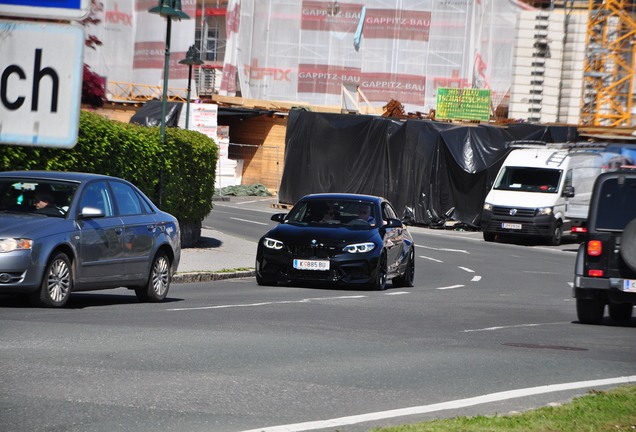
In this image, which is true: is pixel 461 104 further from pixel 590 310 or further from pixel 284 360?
pixel 284 360

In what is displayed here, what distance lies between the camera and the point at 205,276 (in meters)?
16.5

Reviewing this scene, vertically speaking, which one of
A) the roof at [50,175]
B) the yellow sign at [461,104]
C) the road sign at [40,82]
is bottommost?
the roof at [50,175]

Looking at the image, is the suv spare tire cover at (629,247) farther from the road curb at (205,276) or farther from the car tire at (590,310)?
the road curb at (205,276)

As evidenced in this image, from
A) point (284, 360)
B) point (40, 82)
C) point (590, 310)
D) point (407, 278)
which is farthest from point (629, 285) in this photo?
point (40, 82)

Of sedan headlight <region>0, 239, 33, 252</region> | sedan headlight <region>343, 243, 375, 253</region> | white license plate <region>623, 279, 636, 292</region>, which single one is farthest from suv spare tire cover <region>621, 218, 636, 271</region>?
sedan headlight <region>0, 239, 33, 252</region>

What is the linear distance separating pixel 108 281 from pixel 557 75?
49856 mm

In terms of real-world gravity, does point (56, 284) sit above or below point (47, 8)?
below

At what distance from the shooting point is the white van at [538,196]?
29156 mm

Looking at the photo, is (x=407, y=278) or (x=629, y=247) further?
(x=407, y=278)

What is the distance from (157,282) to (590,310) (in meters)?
5.35

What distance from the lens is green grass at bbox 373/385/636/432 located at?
584 centimetres

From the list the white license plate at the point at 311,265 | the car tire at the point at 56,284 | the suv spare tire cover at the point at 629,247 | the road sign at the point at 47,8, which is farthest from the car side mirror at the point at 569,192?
the road sign at the point at 47,8

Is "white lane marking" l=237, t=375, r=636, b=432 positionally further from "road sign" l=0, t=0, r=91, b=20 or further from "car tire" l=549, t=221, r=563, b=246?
"car tire" l=549, t=221, r=563, b=246

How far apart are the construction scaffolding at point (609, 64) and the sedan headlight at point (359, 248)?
4824cm
